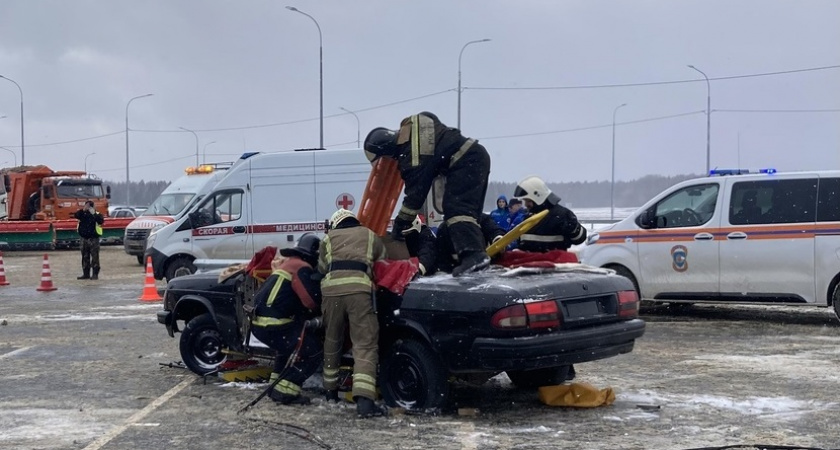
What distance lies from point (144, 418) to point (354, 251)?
2.04 metres

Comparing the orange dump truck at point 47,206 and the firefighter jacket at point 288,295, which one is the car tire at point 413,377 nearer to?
the firefighter jacket at point 288,295

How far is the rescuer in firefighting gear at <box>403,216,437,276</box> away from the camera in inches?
Result: 299

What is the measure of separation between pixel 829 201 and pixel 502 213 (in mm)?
5898

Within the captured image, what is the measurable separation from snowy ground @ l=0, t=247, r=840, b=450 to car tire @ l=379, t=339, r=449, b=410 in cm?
14

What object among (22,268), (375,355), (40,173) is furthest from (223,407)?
(40,173)

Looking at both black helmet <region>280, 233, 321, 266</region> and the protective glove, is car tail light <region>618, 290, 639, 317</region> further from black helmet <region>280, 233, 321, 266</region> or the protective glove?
black helmet <region>280, 233, 321, 266</region>

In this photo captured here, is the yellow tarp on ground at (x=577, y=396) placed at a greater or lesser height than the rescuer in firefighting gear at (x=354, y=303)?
lesser

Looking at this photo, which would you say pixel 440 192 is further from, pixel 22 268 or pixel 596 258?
pixel 22 268

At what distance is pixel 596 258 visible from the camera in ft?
45.0

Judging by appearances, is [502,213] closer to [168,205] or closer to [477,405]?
[477,405]

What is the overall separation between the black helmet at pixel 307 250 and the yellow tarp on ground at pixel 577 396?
84.2 inches

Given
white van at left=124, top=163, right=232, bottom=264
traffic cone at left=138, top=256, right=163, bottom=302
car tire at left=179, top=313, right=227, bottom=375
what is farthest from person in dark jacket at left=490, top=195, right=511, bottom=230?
white van at left=124, top=163, right=232, bottom=264

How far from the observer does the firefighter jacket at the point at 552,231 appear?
8.64 m

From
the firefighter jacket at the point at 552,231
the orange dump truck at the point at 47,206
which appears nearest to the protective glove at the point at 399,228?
the firefighter jacket at the point at 552,231
